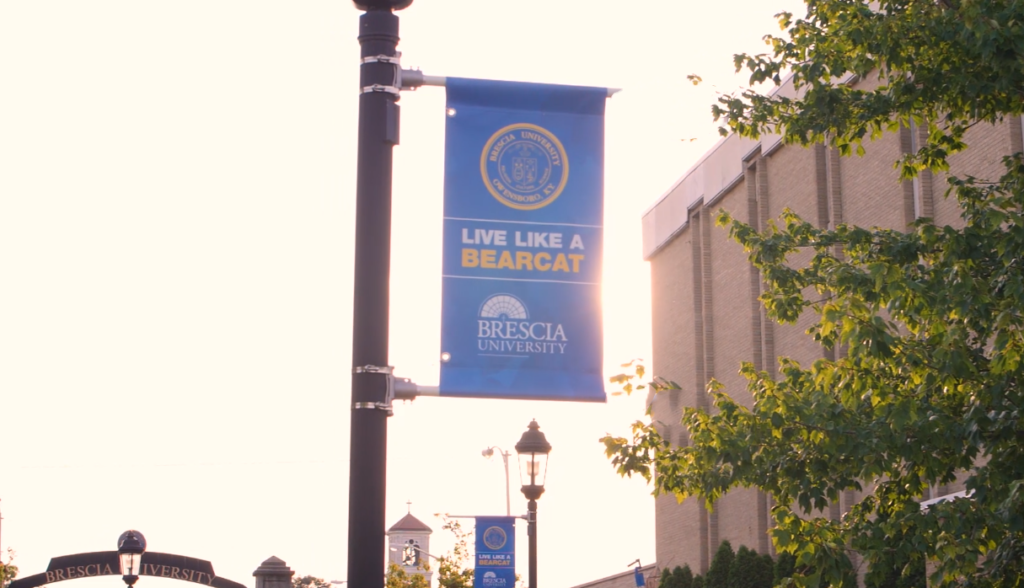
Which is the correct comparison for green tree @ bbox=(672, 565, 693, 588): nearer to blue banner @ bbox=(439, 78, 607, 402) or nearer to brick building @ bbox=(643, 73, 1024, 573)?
brick building @ bbox=(643, 73, 1024, 573)

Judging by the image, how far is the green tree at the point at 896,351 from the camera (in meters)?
10.1

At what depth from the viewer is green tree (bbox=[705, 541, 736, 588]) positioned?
1249 inches

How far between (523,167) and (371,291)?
1.06 meters

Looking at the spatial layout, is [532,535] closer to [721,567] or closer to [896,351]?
[896,351]

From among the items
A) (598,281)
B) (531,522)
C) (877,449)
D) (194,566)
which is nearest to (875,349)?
(877,449)

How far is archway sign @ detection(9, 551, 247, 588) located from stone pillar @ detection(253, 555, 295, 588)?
8.46 m

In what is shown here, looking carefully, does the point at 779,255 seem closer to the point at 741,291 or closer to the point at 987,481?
the point at 987,481

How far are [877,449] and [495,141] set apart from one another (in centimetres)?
540

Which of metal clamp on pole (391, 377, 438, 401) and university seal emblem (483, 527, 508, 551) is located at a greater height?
metal clamp on pole (391, 377, 438, 401)

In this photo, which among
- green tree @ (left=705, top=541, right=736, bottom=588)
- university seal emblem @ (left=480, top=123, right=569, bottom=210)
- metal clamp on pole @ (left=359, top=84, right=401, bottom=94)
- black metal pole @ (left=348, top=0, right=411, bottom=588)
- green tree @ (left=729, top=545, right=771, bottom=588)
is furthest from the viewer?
green tree @ (left=705, top=541, right=736, bottom=588)

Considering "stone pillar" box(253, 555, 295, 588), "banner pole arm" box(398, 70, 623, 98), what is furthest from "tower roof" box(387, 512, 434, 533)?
"banner pole arm" box(398, 70, 623, 98)

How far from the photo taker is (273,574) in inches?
790

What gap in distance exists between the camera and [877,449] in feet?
34.1

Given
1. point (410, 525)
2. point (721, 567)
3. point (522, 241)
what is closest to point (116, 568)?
point (721, 567)
